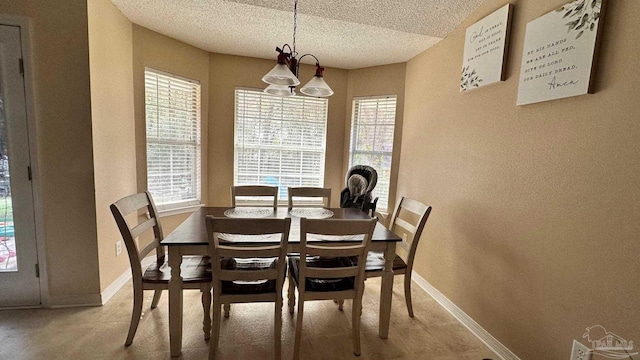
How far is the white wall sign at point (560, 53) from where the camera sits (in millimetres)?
1246

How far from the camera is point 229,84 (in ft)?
10.2

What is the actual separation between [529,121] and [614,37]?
19.4 inches

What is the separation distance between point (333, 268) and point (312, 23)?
6.43 ft

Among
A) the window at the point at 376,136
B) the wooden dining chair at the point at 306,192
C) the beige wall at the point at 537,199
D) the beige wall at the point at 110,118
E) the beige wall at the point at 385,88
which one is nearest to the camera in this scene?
the beige wall at the point at 537,199

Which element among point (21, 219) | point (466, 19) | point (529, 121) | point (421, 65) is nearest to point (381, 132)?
point (421, 65)

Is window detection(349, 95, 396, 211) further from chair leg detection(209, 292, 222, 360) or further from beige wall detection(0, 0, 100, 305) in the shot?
beige wall detection(0, 0, 100, 305)

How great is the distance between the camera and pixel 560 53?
1.36m

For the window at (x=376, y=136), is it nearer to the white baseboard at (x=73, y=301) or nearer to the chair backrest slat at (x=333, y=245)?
the chair backrest slat at (x=333, y=245)

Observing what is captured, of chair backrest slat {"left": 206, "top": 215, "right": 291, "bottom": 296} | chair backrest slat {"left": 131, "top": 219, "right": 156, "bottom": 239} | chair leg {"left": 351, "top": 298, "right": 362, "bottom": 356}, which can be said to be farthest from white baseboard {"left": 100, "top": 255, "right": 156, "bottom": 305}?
chair leg {"left": 351, "top": 298, "right": 362, "bottom": 356}

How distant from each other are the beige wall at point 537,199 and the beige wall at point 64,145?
2822mm

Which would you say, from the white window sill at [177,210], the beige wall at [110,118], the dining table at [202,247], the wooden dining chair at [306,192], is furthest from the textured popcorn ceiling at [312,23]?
the white window sill at [177,210]

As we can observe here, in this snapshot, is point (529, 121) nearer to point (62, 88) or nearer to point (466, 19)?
point (466, 19)

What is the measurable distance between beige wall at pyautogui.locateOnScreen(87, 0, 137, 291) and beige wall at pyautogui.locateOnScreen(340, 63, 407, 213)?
2.35 meters

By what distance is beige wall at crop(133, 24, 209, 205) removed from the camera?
8.00 ft
